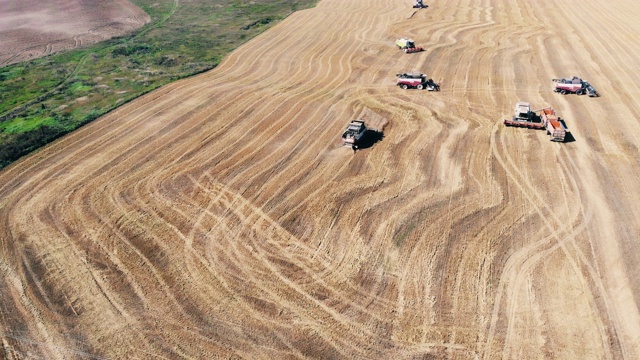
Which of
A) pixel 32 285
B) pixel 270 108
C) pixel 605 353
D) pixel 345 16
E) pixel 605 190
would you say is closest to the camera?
pixel 605 353

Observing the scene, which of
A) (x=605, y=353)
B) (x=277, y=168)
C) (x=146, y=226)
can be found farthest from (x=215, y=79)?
(x=605, y=353)

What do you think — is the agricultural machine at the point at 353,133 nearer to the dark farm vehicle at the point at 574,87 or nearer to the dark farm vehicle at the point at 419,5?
the dark farm vehicle at the point at 574,87

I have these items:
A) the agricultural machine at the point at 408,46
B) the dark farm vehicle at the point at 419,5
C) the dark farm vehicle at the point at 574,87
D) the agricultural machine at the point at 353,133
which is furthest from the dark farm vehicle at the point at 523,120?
the dark farm vehicle at the point at 419,5

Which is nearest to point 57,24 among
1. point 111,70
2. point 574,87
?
point 111,70

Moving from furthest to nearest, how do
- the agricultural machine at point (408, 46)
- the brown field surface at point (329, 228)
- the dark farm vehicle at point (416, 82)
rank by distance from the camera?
the agricultural machine at point (408, 46), the dark farm vehicle at point (416, 82), the brown field surface at point (329, 228)

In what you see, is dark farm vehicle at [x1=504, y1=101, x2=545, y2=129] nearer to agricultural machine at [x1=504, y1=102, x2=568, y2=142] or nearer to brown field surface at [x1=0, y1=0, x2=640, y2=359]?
agricultural machine at [x1=504, y1=102, x2=568, y2=142]

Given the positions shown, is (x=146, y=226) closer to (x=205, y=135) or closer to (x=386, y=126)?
(x=205, y=135)
